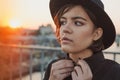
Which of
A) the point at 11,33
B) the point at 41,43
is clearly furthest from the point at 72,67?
the point at 11,33

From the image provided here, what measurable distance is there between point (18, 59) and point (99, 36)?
2418 mm

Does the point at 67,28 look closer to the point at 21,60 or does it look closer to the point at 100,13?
the point at 100,13

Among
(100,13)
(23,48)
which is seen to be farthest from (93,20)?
(23,48)

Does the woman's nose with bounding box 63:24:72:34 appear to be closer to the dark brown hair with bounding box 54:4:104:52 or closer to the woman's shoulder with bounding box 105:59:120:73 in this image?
the dark brown hair with bounding box 54:4:104:52

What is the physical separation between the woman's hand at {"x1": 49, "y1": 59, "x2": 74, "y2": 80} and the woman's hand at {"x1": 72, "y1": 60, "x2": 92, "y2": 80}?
0.04 meters

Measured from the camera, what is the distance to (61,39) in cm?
134

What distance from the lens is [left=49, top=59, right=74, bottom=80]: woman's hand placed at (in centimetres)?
135

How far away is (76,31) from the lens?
1309 mm

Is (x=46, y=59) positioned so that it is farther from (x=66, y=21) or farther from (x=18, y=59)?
(x=66, y=21)

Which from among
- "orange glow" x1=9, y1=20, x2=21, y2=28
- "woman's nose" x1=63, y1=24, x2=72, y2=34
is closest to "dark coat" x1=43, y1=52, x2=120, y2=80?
"woman's nose" x1=63, y1=24, x2=72, y2=34

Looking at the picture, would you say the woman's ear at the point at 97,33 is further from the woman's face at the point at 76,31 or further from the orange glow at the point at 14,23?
the orange glow at the point at 14,23

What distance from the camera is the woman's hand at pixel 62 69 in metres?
1.35

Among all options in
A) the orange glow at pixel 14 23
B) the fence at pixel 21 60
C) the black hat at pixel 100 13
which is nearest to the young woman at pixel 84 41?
the black hat at pixel 100 13

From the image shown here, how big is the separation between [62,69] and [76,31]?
17 centimetres
